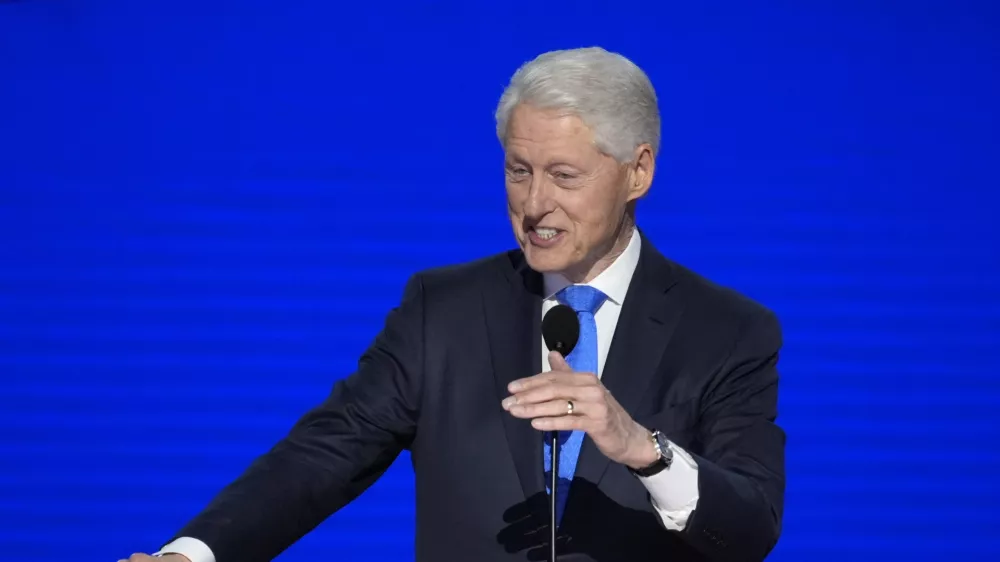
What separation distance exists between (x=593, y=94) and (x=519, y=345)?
39 centimetres

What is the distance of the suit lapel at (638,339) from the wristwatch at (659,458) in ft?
0.72

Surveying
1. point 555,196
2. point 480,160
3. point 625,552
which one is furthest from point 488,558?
point 480,160

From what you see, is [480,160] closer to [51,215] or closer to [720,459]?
[51,215]

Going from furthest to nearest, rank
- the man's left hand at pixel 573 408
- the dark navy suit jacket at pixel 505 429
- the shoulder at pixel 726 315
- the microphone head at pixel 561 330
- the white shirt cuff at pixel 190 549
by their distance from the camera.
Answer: the shoulder at pixel 726 315
the dark navy suit jacket at pixel 505 429
the white shirt cuff at pixel 190 549
the microphone head at pixel 561 330
the man's left hand at pixel 573 408

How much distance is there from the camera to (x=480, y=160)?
11.7ft

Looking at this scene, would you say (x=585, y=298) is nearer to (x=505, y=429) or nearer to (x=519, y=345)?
(x=519, y=345)

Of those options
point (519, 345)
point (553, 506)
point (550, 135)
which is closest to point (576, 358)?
point (519, 345)

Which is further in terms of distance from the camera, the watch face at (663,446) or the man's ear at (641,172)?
the man's ear at (641,172)

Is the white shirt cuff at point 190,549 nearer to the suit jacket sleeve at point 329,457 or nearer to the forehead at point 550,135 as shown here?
the suit jacket sleeve at point 329,457

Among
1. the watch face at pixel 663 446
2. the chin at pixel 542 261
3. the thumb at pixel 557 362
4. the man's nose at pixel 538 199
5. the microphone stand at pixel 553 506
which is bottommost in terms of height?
the microphone stand at pixel 553 506

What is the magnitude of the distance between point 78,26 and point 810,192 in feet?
6.27

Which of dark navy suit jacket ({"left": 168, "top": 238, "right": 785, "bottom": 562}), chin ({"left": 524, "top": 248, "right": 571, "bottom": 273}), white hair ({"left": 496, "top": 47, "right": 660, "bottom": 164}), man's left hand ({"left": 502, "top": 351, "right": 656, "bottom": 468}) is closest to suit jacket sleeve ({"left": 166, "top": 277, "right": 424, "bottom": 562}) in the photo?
dark navy suit jacket ({"left": 168, "top": 238, "right": 785, "bottom": 562})

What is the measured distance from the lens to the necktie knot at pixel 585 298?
2125 millimetres

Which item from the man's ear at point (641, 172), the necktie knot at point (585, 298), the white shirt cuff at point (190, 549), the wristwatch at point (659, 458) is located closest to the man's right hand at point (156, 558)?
the white shirt cuff at point (190, 549)
